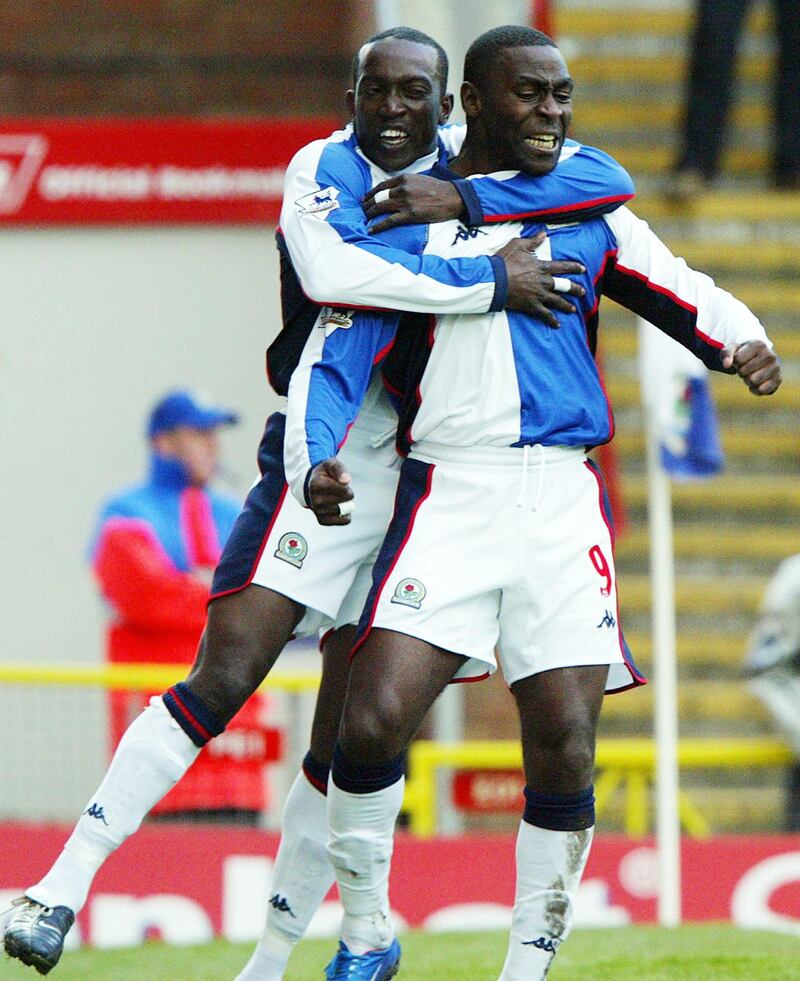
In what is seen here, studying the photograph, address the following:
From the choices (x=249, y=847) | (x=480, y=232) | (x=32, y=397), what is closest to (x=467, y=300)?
(x=480, y=232)

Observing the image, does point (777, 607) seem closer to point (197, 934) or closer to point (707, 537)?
point (707, 537)

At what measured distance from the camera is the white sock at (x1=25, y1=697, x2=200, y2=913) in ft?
15.1

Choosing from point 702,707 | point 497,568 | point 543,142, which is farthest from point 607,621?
point 702,707

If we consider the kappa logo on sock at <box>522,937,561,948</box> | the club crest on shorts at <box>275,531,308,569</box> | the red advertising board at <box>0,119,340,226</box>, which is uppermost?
the red advertising board at <box>0,119,340,226</box>

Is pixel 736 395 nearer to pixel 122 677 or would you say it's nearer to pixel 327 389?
pixel 122 677

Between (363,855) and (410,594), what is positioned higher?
(410,594)

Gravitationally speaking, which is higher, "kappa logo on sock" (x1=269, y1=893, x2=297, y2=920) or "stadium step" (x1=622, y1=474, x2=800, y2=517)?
"stadium step" (x1=622, y1=474, x2=800, y2=517)

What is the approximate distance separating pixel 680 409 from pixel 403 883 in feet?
7.07

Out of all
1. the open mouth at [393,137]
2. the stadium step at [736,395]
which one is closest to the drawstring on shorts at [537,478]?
the open mouth at [393,137]

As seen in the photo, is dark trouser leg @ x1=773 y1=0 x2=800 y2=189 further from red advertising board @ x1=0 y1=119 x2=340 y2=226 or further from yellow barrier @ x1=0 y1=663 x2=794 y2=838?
yellow barrier @ x1=0 y1=663 x2=794 y2=838

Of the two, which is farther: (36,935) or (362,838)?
(362,838)

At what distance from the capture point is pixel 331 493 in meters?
4.32

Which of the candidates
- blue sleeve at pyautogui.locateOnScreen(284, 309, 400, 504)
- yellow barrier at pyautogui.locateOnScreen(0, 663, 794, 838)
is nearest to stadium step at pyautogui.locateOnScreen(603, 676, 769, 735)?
yellow barrier at pyautogui.locateOnScreen(0, 663, 794, 838)

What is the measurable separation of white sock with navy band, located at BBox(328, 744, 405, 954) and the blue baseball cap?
3.66 metres
